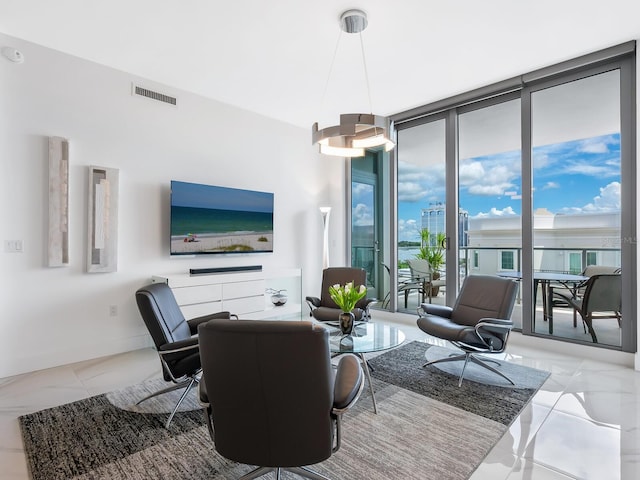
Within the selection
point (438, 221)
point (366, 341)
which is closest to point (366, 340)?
point (366, 341)

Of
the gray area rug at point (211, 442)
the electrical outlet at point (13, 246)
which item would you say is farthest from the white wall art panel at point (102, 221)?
the gray area rug at point (211, 442)

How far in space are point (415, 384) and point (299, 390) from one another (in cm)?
190

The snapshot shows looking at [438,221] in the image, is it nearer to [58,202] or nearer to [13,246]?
[58,202]

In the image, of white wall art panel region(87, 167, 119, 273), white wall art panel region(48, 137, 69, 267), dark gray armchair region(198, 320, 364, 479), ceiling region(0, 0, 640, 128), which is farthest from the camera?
white wall art panel region(87, 167, 119, 273)

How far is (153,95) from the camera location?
13.0 ft

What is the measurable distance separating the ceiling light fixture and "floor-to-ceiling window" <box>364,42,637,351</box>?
1.98 m

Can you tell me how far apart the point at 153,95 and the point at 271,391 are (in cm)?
388

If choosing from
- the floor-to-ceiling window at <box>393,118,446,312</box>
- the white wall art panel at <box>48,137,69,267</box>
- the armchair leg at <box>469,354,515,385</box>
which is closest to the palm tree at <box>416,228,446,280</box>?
the floor-to-ceiling window at <box>393,118,446,312</box>

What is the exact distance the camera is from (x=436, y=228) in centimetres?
485

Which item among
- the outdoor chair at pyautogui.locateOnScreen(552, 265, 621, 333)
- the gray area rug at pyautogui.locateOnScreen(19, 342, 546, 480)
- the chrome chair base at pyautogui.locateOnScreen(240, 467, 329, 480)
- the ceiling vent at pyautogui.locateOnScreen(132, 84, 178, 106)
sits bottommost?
the gray area rug at pyautogui.locateOnScreen(19, 342, 546, 480)

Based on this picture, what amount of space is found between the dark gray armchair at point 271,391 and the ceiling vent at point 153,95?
3563mm

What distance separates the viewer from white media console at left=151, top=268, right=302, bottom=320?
3.84 m

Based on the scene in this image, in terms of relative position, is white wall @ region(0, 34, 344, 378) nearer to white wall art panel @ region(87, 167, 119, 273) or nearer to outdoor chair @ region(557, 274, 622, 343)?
white wall art panel @ region(87, 167, 119, 273)

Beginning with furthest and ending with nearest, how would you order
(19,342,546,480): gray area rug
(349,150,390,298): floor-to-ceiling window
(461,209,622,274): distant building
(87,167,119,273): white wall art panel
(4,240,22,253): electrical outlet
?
(349,150,390,298): floor-to-ceiling window < (461,209,622,274): distant building < (87,167,119,273): white wall art panel < (4,240,22,253): electrical outlet < (19,342,546,480): gray area rug
